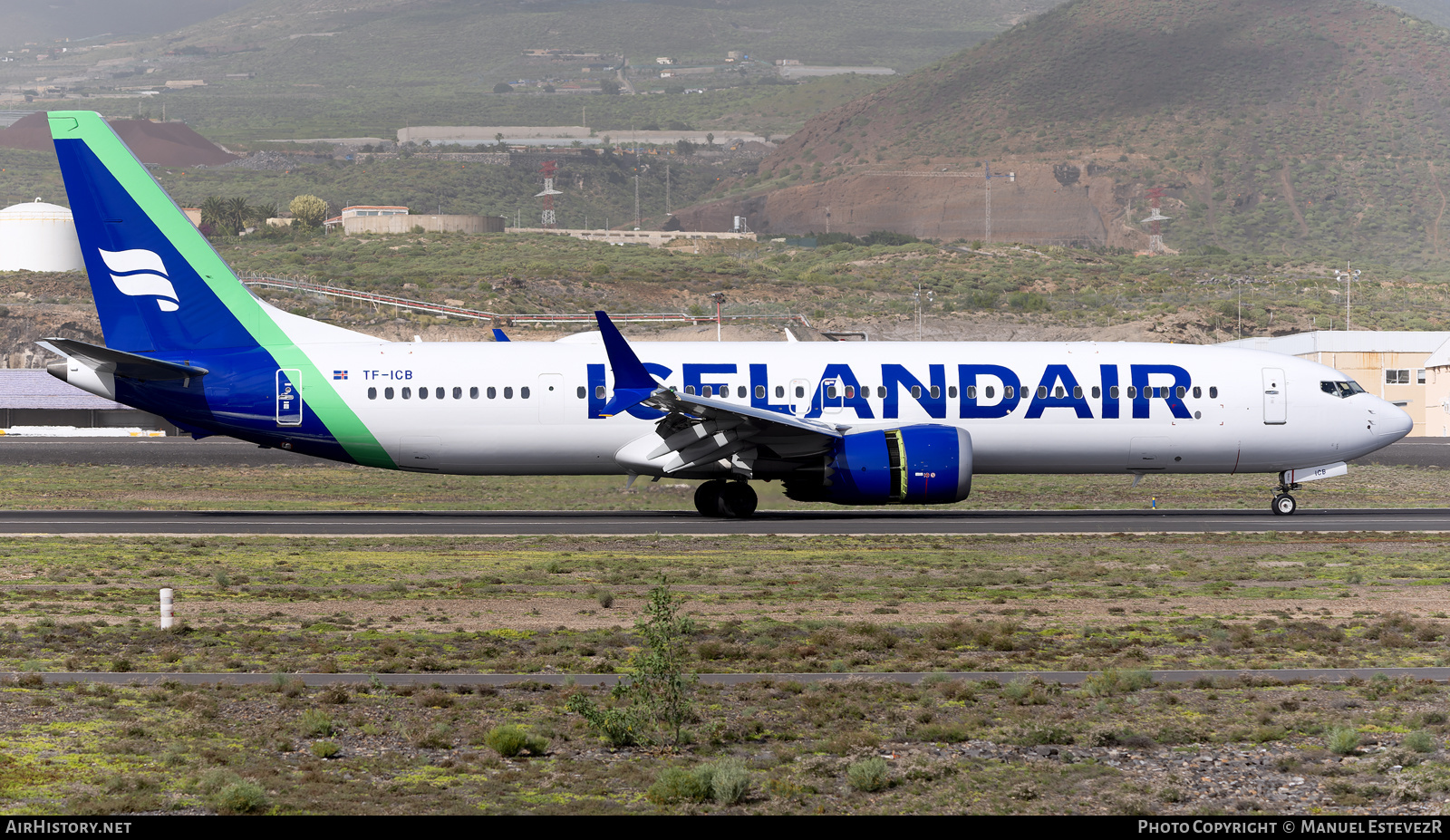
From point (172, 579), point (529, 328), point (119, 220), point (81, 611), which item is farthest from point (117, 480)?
point (529, 328)

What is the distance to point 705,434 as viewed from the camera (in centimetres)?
3431

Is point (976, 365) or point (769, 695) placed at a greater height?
point (976, 365)

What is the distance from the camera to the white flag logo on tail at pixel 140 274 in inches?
1359

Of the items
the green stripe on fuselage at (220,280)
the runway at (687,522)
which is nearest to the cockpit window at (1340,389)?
the runway at (687,522)

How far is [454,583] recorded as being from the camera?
24766 millimetres

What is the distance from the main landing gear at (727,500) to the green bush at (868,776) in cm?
2353

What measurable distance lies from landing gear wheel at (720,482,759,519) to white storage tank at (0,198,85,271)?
12562cm

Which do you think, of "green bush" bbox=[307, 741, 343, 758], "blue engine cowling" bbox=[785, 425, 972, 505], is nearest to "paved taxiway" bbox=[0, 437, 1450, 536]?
"blue engine cowling" bbox=[785, 425, 972, 505]

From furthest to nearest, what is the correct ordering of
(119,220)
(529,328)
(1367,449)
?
(529,328) → (1367,449) → (119,220)

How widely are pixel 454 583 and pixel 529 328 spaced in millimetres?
83561

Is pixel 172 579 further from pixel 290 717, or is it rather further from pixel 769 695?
pixel 769 695

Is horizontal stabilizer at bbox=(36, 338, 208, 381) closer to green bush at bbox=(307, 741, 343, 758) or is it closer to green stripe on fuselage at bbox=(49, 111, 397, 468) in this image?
green stripe on fuselage at bbox=(49, 111, 397, 468)

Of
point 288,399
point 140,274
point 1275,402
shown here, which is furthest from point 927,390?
point 140,274

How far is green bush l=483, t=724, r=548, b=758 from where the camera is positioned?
1348 centimetres
